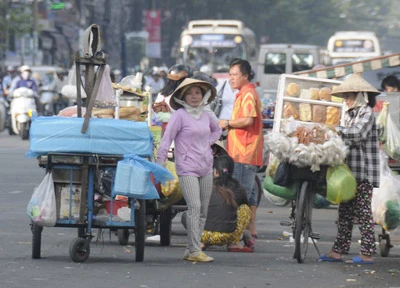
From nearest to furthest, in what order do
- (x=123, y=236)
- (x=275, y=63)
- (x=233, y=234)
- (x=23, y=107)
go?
(x=233, y=234) < (x=123, y=236) < (x=23, y=107) < (x=275, y=63)

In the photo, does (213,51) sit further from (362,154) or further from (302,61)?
(362,154)

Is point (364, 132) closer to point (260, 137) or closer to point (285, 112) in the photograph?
point (260, 137)

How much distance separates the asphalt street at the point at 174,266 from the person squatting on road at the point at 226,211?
14 centimetres

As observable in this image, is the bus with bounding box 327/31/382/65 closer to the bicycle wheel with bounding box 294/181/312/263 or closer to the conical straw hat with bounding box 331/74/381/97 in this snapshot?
the conical straw hat with bounding box 331/74/381/97

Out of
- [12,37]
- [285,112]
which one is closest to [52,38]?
[12,37]

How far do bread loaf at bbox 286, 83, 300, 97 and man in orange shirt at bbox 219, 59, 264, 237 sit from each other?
Result: 52.4 inches

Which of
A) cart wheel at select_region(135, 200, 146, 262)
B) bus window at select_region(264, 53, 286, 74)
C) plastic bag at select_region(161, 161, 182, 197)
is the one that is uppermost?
bus window at select_region(264, 53, 286, 74)

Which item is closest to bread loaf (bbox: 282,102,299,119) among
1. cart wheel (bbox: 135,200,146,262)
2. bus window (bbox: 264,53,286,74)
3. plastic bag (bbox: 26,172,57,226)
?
cart wheel (bbox: 135,200,146,262)

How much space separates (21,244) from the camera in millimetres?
11914

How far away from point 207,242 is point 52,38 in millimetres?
64105

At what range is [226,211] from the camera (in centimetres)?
1185

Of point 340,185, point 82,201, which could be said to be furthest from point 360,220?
point 82,201

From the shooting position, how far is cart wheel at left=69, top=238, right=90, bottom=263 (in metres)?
10.5

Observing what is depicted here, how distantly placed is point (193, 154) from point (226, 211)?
112cm
